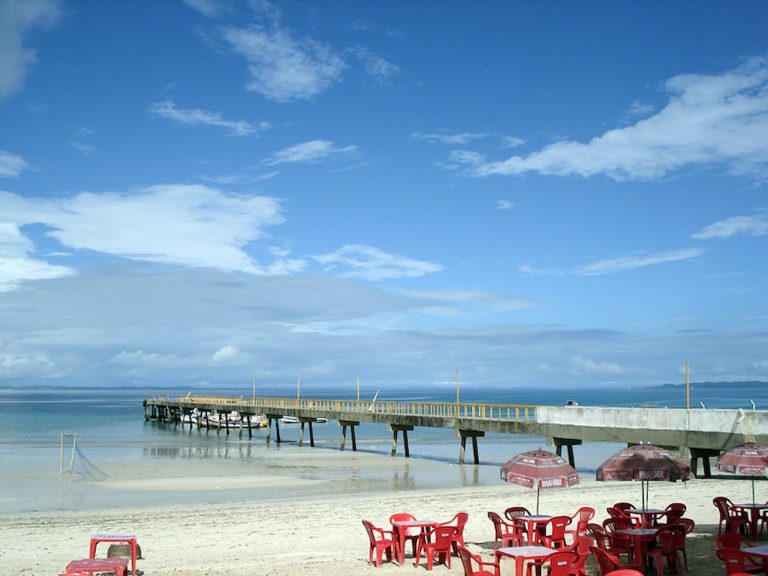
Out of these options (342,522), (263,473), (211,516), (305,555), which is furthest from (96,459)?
(305,555)

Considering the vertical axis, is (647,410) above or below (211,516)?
above

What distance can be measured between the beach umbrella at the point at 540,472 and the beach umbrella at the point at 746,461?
132 inches

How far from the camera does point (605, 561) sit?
1003cm

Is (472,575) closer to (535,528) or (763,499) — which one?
(535,528)

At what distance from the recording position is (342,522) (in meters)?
17.2

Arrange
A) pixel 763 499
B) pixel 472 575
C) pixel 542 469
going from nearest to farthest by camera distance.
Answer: pixel 472 575
pixel 542 469
pixel 763 499

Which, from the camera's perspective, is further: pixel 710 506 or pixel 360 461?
pixel 360 461

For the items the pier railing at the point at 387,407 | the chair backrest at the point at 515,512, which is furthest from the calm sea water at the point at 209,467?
the chair backrest at the point at 515,512

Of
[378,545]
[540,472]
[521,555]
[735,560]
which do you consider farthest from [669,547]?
[378,545]

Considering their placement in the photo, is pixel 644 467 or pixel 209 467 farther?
pixel 209 467

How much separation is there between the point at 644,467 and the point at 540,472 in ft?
5.54

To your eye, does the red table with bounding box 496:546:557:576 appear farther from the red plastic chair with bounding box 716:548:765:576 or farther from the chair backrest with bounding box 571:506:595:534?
the red plastic chair with bounding box 716:548:765:576

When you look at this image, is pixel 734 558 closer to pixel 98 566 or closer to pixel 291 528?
pixel 98 566

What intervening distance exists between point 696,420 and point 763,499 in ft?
16.5
